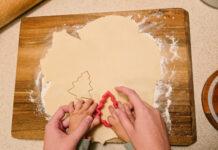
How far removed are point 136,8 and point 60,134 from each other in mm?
357

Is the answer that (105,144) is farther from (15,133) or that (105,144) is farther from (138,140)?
(15,133)

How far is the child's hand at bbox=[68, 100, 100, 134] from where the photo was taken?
0.74m

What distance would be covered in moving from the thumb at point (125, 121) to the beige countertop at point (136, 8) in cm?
7

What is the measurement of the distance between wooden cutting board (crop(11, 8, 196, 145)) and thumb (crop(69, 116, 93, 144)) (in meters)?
0.11

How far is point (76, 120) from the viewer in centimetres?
74

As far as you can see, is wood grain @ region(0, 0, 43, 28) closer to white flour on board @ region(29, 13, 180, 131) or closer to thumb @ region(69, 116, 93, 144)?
white flour on board @ region(29, 13, 180, 131)

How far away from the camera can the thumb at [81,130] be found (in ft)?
2.28

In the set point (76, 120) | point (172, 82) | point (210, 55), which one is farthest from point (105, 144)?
point (210, 55)

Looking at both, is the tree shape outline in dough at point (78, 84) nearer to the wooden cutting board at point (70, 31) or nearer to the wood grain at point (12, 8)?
the wooden cutting board at point (70, 31)

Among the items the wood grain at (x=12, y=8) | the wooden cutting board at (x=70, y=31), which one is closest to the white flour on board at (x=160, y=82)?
the wooden cutting board at (x=70, y=31)

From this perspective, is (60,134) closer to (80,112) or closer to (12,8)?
(80,112)

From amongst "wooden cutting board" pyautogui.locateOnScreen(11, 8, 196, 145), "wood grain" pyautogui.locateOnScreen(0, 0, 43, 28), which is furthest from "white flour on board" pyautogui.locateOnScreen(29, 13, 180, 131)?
"wood grain" pyautogui.locateOnScreen(0, 0, 43, 28)

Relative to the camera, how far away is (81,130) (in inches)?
27.7

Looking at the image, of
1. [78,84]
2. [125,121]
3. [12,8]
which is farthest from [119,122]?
[12,8]
